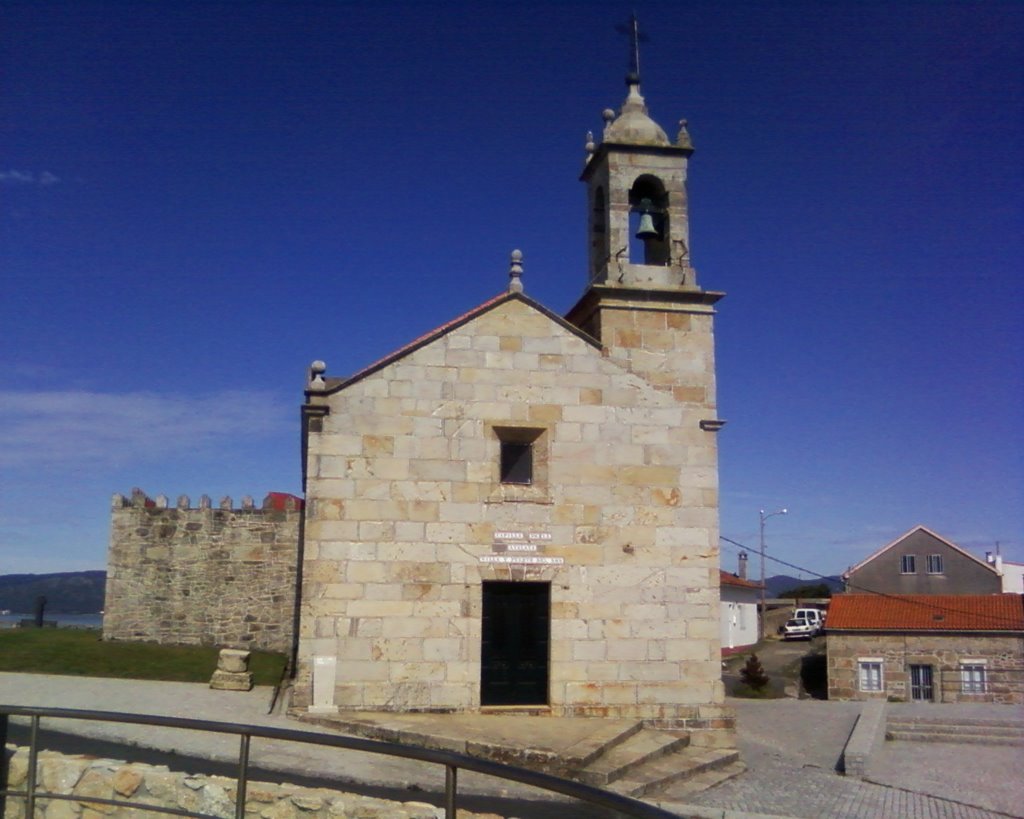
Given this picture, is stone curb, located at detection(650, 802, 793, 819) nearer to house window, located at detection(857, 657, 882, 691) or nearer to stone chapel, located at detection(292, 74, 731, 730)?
stone chapel, located at detection(292, 74, 731, 730)

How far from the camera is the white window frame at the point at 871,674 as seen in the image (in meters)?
31.3

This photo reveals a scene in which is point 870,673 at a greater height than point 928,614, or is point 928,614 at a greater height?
point 928,614

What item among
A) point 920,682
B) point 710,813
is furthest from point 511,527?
point 920,682

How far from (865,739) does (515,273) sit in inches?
381

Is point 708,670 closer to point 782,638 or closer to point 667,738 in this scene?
point 667,738

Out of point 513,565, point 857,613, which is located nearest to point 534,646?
point 513,565

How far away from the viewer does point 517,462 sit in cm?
1430

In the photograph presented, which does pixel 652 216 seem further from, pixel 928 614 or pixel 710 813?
pixel 928 614

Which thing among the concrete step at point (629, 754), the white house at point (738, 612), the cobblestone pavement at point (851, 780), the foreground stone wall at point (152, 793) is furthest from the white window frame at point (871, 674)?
the foreground stone wall at point (152, 793)

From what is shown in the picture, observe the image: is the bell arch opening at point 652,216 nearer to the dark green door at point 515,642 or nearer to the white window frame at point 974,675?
the dark green door at point 515,642

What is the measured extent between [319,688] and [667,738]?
16.3ft

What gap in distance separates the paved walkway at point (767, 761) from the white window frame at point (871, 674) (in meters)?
13.5

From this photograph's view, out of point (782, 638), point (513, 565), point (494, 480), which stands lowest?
point (782, 638)

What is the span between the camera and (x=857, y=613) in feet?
108
